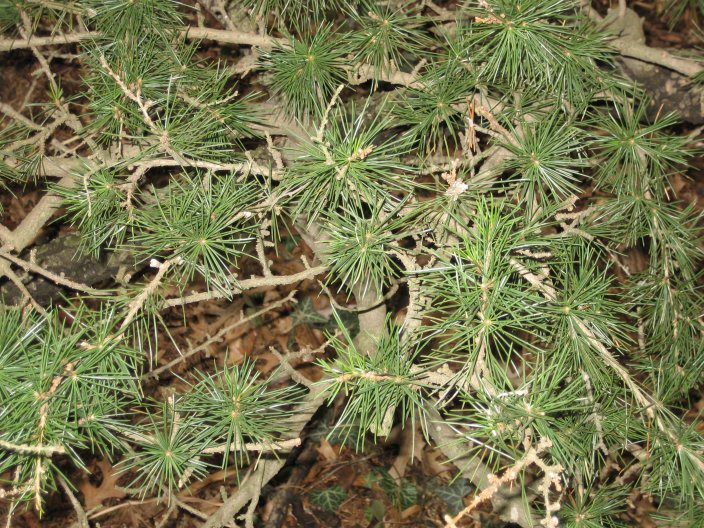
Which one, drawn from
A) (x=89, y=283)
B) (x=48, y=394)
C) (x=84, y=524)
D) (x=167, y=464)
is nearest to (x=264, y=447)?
(x=167, y=464)

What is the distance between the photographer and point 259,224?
82 cm

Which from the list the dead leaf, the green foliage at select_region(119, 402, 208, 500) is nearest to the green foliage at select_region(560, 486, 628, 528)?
the green foliage at select_region(119, 402, 208, 500)

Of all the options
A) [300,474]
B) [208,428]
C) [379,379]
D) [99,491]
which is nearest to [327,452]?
[300,474]

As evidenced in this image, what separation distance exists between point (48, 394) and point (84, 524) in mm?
462

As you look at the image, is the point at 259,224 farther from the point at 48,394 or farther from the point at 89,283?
the point at 89,283

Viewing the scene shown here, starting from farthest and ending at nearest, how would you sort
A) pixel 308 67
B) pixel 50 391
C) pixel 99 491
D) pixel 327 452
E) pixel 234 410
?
pixel 327 452
pixel 99 491
pixel 308 67
pixel 234 410
pixel 50 391

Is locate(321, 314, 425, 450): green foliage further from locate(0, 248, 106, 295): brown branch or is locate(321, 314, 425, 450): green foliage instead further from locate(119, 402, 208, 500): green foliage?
locate(0, 248, 106, 295): brown branch

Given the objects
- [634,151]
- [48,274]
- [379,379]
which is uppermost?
[634,151]

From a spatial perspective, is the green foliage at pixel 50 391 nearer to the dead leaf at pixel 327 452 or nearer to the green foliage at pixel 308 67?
the green foliage at pixel 308 67

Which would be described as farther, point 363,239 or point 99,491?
point 99,491

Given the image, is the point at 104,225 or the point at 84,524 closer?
the point at 104,225

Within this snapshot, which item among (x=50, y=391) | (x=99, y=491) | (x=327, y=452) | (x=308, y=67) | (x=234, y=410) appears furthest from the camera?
(x=327, y=452)

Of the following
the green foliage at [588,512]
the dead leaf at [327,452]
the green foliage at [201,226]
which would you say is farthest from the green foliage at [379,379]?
the dead leaf at [327,452]

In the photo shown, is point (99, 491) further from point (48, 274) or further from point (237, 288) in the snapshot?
point (237, 288)
